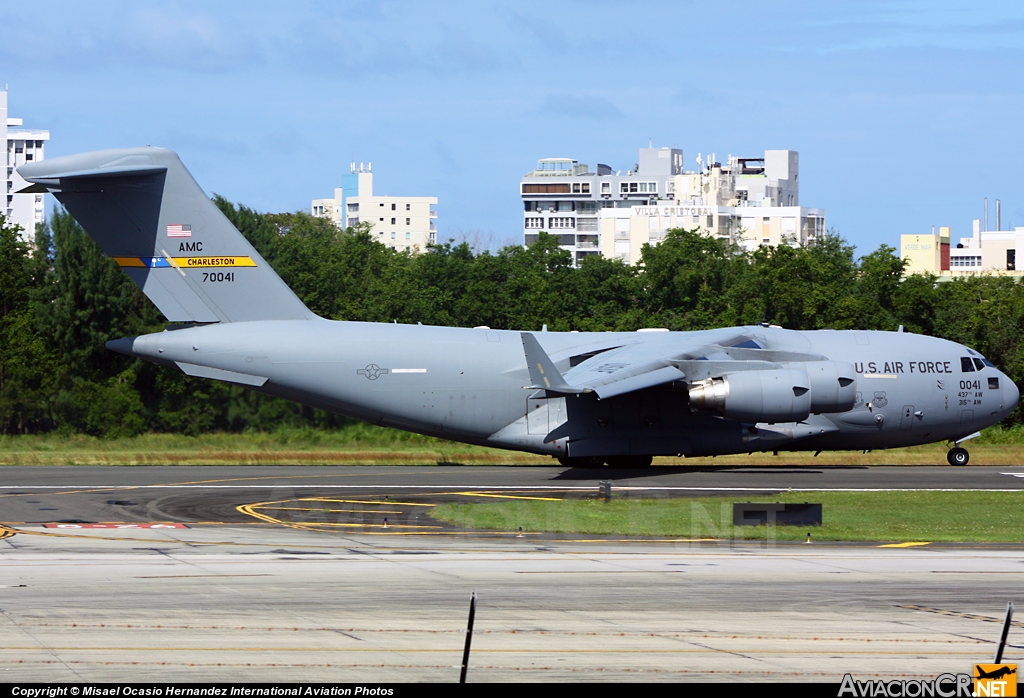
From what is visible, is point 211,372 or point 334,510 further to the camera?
point 211,372

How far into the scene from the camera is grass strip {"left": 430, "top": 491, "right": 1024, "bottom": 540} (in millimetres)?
19125

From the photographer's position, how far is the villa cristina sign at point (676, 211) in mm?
177250

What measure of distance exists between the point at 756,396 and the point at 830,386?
1.98 metres

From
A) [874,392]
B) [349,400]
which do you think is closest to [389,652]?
[349,400]

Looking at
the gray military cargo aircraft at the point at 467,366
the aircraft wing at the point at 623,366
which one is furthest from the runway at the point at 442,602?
the gray military cargo aircraft at the point at 467,366

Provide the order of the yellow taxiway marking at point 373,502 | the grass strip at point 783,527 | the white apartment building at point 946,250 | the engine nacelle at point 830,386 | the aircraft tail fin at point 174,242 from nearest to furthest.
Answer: the grass strip at point 783,527 < the yellow taxiway marking at point 373,502 < the engine nacelle at point 830,386 < the aircraft tail fin at point 174,242 < the white apartment building at point 946,250

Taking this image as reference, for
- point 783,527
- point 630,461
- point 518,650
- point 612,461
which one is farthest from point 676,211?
point 518,650

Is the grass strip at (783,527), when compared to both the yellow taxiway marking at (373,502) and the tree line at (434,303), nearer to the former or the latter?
the yellow taxiway marking at (373,502)

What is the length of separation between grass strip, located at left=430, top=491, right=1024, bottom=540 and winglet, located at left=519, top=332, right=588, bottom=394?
10.8 ft

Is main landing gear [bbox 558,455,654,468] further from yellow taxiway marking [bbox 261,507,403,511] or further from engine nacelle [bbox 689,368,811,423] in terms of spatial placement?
yellow taxiway marking [bbox 261,507,403,511]

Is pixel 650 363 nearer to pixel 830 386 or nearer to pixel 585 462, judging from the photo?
pixel 585 462

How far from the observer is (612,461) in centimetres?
3094

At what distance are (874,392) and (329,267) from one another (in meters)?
43.7

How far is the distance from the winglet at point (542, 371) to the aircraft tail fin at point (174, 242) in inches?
267
